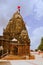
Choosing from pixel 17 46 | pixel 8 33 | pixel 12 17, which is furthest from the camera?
pixel 12 17

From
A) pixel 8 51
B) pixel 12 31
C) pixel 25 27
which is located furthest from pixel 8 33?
pixel 8 51

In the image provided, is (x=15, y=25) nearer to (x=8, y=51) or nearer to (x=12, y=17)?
(x=12, y=17)

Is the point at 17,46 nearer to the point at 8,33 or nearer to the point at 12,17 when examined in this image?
the point at 8,33

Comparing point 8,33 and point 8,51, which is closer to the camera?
point 8,51

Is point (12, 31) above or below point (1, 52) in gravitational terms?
above

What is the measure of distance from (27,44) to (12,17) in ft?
44.5

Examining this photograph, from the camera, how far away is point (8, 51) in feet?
92.2

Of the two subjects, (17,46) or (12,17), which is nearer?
(17,46)

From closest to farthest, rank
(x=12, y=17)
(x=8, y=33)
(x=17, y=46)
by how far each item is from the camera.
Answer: (x=17, y=46) < (x=8, y=33) < (x=12, y=17)

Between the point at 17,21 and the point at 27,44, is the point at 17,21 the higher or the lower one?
the higher one

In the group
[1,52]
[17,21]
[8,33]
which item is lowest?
[1,52]

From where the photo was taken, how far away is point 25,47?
27.9m

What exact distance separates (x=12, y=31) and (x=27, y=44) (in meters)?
10.7

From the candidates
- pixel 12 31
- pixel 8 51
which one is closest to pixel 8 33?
pixel 12 31
